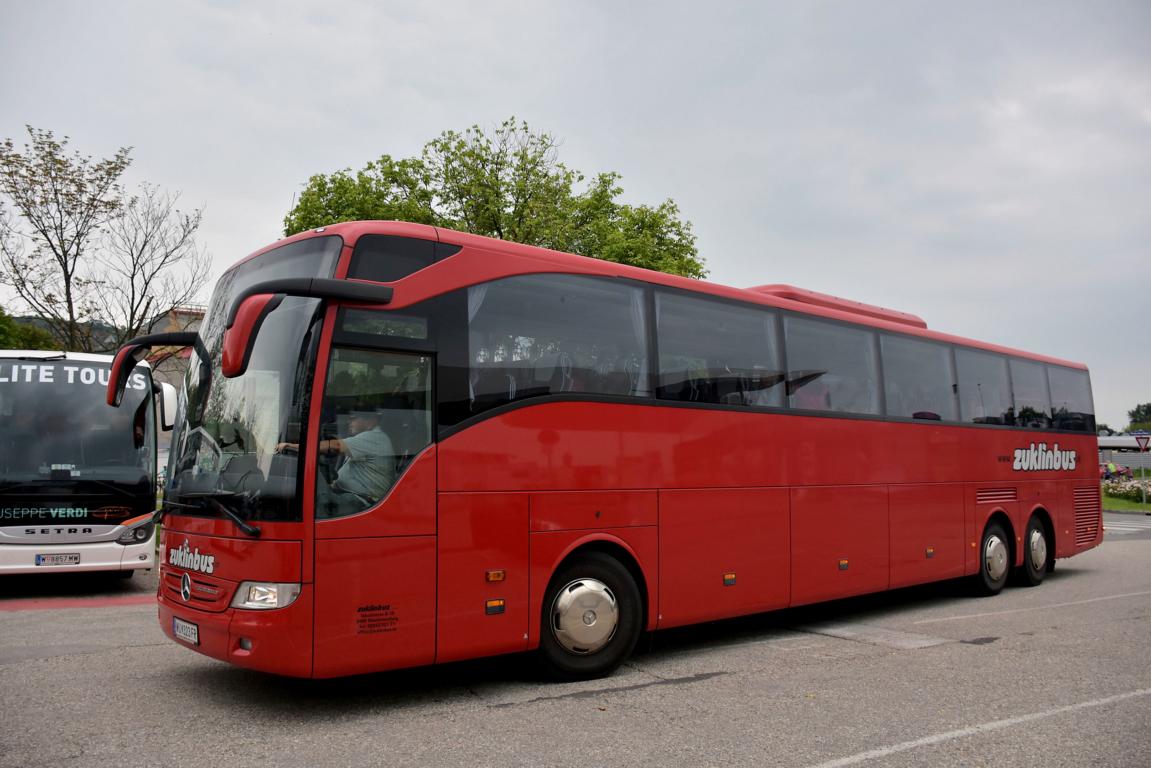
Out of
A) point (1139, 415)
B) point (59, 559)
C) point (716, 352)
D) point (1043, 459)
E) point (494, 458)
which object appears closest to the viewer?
point (494, 458)

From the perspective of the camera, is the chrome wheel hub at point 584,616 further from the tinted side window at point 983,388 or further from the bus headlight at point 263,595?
the tinted side window at point 983,388

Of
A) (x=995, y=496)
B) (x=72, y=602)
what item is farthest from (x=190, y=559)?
(x=995, y=496)

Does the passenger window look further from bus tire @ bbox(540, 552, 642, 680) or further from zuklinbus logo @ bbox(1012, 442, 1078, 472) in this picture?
zuklinbus logo @ bbox(1012, 442, 1078, 472)

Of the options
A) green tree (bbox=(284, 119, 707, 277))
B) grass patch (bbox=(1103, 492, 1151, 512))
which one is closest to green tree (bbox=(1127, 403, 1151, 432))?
grass patch (bbox=(1103, 492, 1151, 512))

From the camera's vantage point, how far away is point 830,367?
9945mm

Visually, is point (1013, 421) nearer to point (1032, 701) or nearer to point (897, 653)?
point (897, 653)

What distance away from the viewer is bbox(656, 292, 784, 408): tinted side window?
8117 mm

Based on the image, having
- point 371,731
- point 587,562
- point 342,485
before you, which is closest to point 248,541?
point 342,485

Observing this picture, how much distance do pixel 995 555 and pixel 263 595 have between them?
10.5m

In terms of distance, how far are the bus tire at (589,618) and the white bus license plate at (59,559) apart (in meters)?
7.29

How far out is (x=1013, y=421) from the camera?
13195 mm

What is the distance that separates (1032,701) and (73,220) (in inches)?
825

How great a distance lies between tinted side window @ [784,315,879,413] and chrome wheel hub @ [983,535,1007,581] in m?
3.62

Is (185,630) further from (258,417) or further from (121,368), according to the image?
(121,368)
